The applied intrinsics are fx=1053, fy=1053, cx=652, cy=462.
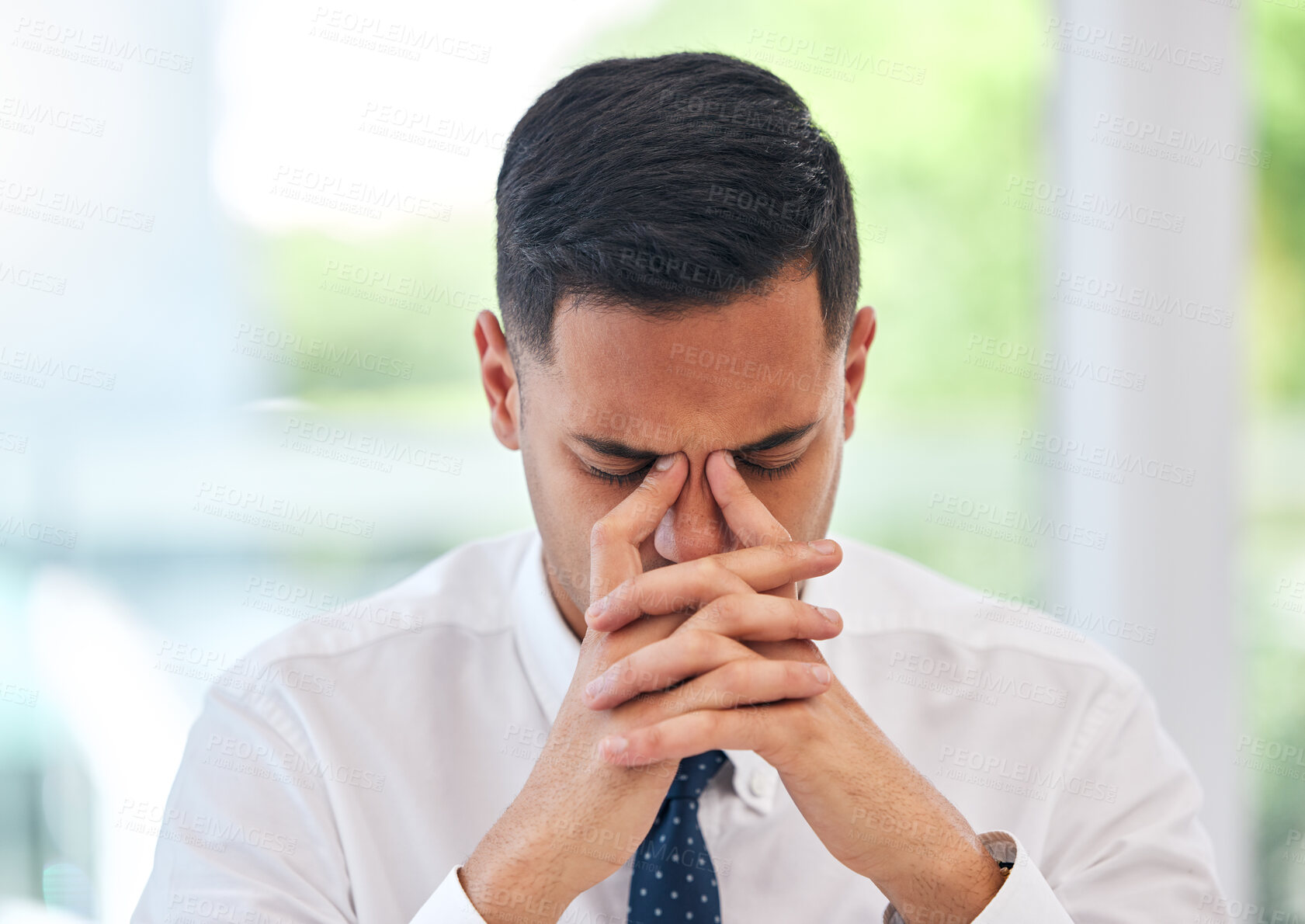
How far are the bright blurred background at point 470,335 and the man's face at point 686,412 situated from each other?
4.29ft

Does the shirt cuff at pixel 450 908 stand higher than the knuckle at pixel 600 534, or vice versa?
the knuckle at pixel 600 534

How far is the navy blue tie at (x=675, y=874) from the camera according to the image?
1.28m

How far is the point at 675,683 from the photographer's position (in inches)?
47.0

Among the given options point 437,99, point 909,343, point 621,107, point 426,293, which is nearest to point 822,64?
point 909,343

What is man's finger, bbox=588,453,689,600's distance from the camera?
1.21 m

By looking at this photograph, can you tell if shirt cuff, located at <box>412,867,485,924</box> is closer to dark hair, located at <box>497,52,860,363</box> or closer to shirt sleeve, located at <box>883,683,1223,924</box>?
shirt sleeve, located at <box>883,683,1223,924</box>

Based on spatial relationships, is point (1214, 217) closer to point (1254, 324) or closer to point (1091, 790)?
point (1254, 324)

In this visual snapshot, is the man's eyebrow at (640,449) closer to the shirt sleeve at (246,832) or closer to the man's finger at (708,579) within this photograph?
the man's finger at (708,579)

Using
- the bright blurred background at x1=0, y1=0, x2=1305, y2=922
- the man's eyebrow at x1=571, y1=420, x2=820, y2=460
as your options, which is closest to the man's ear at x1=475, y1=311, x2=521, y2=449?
the man's eyebrow at x1=571, y1=420, x2=820, y2=460

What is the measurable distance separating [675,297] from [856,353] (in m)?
0.41

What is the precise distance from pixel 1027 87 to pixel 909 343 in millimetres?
737

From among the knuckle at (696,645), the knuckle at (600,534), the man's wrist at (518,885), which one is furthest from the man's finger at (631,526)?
the man's wrist at (518,885)

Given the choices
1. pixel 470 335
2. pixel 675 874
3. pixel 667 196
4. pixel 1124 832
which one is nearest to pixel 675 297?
pixel 667 196

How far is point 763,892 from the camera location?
4.81ft
